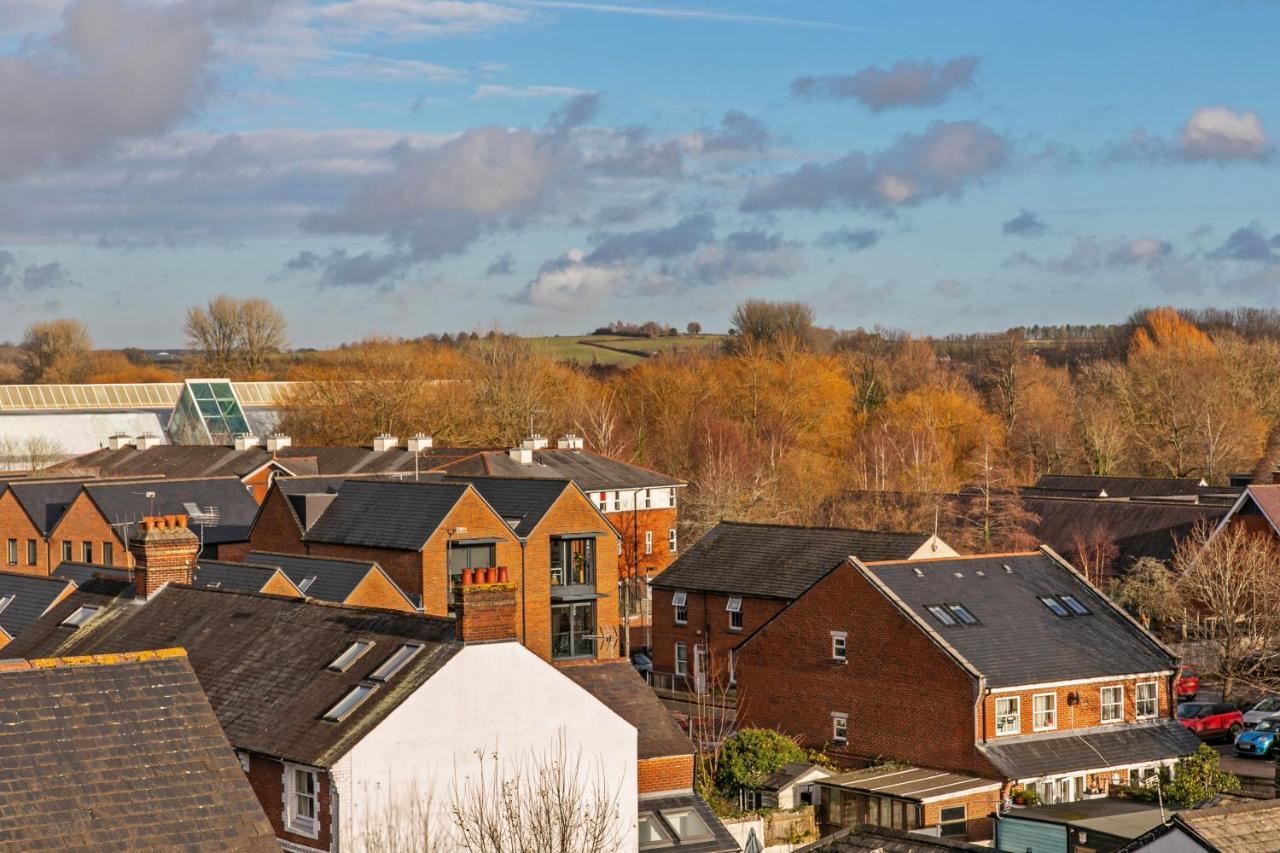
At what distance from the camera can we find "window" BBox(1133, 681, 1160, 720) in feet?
138

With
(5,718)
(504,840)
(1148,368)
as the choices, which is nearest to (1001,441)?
(1148,368)

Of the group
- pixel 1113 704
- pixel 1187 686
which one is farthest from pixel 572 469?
pixel 1113 704

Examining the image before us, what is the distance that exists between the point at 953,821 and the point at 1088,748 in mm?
5254

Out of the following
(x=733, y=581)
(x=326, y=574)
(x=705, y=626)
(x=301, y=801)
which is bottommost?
(x=301, y=801)

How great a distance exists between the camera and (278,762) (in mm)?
24766

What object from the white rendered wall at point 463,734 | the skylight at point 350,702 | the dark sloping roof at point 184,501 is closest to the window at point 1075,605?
the white rendered wall at point 463,734

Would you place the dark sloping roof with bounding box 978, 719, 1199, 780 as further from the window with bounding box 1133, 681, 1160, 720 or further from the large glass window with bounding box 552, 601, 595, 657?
the large glass window with bounding box 552, 601, 595, 657

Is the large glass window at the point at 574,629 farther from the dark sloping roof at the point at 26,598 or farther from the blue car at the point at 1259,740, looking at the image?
the blue car at the point at 1259,740

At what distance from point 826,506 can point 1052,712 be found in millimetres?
43459

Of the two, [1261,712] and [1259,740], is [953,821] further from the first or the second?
[1261,712]

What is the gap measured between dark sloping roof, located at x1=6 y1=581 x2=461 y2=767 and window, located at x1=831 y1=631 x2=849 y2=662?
60.6 ft

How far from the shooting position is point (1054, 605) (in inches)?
1725

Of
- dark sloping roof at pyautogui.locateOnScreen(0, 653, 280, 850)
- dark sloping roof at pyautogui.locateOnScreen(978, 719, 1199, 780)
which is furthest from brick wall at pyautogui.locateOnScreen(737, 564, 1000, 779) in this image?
dark sloping roof at pyautogui.locateOnScreen(0, 653, 280, 850)

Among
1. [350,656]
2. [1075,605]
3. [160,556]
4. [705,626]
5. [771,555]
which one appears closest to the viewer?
[350,656]
